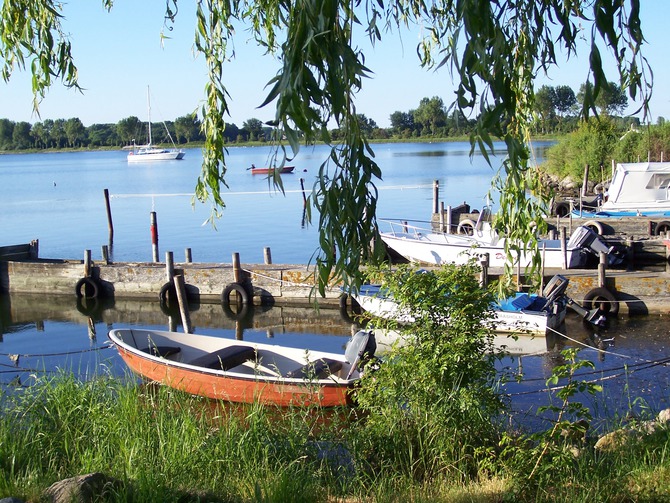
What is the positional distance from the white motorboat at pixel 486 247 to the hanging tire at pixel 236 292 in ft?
16.8

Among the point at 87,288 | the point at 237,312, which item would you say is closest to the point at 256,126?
the point at 237,312

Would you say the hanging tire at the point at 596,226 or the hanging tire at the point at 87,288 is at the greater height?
the hanging tire at the point at 596,226

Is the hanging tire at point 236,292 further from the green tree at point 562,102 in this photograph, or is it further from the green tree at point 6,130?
the green tree at point 6,130

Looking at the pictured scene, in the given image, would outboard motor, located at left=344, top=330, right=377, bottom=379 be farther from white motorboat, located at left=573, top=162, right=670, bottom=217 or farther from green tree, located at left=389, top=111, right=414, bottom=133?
green tree, located at left=389, top=111, right=414, bottom=133

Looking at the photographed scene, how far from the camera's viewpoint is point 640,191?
1211 inches

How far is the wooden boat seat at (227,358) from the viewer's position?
1271 centimetres

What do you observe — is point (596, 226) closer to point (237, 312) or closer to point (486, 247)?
point (486, 247)

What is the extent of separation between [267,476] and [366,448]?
1.26 metres

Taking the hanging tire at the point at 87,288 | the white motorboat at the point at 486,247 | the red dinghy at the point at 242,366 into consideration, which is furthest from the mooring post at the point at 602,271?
the hanging tire at the point at 87,288

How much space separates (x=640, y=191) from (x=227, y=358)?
23.2m

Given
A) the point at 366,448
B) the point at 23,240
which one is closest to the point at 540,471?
the point at 366,448

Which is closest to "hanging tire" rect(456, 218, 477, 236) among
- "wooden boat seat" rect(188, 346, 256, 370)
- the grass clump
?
"wooden boat seat" rect(188, 346, 256, 370)

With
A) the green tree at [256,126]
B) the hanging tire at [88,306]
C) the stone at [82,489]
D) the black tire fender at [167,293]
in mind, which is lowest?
the hanging tire at [88,306]

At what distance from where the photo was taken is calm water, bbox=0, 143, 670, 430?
14.4m
